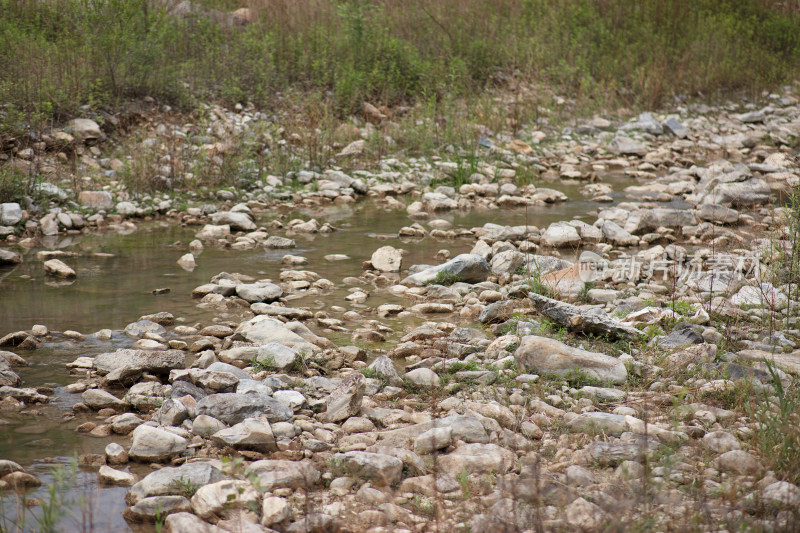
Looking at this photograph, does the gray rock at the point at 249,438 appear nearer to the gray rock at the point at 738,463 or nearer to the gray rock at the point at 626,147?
the gray rock at the point at 738,463

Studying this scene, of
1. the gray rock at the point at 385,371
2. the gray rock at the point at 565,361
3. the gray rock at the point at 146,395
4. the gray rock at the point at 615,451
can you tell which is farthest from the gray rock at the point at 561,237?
the gray rock at the point at 146,395

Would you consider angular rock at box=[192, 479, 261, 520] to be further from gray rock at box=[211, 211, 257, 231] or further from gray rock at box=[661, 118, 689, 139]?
gray rock at box=[661, 118, 689, 139]

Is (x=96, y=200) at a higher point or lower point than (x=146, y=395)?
lower

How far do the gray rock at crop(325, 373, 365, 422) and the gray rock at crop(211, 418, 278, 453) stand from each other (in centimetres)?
36

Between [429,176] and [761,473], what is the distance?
6.87m

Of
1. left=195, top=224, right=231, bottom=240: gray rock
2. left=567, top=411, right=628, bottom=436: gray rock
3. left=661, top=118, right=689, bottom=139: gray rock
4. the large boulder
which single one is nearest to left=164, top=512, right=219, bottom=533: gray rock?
the large boulder

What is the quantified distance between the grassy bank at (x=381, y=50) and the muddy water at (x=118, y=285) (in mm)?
2808

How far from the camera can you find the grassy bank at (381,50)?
29.9 feet

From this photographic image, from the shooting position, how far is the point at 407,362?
3.68 meters

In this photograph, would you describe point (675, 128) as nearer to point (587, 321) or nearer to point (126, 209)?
point (126, 209)

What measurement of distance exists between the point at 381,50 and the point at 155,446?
10.3 meters

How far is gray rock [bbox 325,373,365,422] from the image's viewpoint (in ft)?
9.55

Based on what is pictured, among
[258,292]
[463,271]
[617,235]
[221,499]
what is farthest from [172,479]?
[617,235]

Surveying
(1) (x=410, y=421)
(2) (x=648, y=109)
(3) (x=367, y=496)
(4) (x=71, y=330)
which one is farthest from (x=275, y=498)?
(2) (x=648, y=109)
